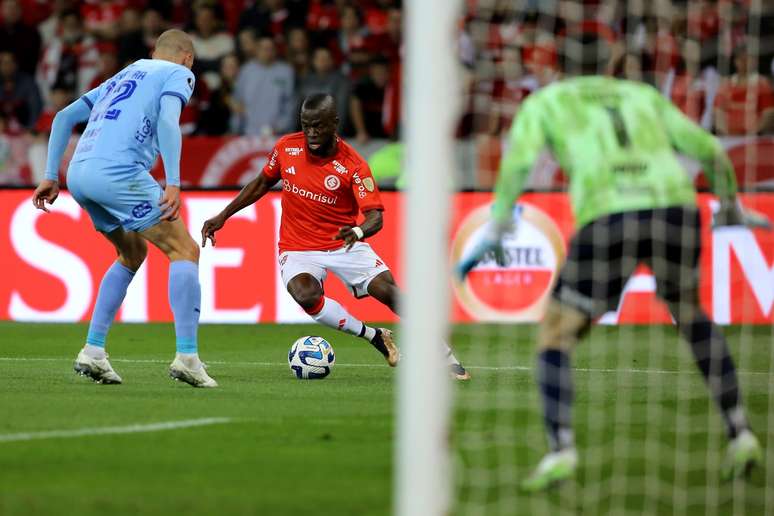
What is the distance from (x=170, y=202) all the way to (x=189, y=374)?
1051 millimetres

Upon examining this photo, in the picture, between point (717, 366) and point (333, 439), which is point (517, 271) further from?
point (717, 366)

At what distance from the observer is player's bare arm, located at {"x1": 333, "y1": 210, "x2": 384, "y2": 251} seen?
8.83 metres

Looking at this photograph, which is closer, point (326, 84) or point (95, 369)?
point (95, 369)

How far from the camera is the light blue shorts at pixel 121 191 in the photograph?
8547 mm

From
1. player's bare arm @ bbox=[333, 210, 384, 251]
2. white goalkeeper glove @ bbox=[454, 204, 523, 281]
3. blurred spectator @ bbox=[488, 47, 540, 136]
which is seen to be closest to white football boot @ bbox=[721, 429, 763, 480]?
white goalkeeper glove @ bbox=[454, 204, 523, 281]

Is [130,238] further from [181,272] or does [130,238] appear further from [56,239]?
[56,239]

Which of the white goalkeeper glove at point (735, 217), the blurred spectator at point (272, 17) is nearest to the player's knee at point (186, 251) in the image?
the white goalkeeper glove at point (735, 217)

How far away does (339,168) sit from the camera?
988cm

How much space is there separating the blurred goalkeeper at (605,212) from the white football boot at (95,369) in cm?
364

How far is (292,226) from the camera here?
1002 centimetres

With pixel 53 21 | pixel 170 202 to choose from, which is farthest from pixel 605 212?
pixel 53 21

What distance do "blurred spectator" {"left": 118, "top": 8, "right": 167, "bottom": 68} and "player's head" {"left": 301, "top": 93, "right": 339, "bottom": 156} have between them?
6.95 meters

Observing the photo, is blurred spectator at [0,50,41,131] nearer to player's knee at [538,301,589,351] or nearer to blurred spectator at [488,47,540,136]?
blurred spectator at [488,47,540,136]

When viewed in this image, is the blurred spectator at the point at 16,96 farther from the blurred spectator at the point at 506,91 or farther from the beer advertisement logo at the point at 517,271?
the beer advertisement logo at the point at 517,271
